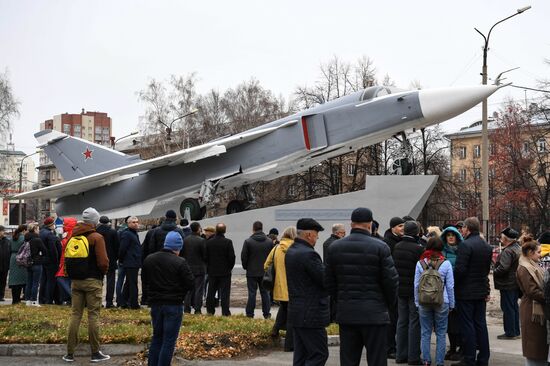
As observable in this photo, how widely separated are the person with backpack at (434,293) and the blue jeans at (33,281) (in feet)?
26.9

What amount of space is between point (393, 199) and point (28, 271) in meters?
9.77

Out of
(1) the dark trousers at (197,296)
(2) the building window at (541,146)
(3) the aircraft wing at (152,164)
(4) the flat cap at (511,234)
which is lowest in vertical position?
(1) the dark trousers at (197,296)

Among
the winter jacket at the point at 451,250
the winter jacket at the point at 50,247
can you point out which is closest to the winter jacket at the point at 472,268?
the winter jacket at the point at 451,250

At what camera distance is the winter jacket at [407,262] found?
8406 mm

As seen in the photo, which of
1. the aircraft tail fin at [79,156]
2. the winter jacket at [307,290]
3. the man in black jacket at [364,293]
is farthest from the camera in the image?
the aircraft tail fin at [79,156]

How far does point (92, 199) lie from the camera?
74.7 feet

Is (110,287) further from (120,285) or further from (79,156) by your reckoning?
(79,156)

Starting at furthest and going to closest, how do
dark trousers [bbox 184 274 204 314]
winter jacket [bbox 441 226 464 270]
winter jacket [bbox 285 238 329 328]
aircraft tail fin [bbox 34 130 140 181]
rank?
aircraft tail fin [bbox 34 130 140 181]
dark trousers [bbox 184 274 204 314]
winter jacket [bbox 441 226 464 270]
winter jacket [bbox 285 238 329 328]

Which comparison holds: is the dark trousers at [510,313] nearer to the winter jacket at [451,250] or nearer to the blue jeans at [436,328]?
the winter jacket at [451,250]

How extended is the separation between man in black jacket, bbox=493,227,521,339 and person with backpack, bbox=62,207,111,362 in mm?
A: 6026

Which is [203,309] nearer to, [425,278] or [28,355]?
[28,355]

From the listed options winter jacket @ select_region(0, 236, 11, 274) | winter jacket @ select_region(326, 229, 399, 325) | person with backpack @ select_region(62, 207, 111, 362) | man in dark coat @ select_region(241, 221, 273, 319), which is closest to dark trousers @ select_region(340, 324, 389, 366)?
winter jacket @ select_region(326, 229, 399, 325)

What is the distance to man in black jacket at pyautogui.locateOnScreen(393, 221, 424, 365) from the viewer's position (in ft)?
27.6

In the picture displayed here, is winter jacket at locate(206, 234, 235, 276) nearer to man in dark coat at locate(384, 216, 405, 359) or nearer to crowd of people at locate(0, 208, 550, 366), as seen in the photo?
crowd of people at locate(0, 208, 550, 366)
